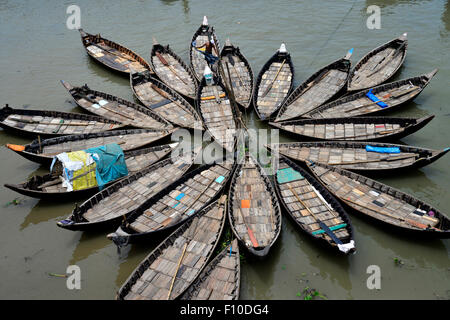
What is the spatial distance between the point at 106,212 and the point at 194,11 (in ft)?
85.5

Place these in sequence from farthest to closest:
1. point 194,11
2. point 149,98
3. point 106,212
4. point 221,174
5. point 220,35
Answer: point 194,11
point 220,35
point 149,98
point 221,174
point 106,212

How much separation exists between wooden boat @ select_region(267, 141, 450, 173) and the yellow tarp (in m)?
9.28

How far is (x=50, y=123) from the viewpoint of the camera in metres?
20.6

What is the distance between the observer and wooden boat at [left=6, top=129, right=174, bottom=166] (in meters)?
18.3

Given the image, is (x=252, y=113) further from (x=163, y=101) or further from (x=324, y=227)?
(x=324, y=227)

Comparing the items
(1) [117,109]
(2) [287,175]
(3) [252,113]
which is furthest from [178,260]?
(1) [117,109]

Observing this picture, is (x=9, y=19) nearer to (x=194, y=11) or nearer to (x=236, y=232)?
(x=194, y=11)

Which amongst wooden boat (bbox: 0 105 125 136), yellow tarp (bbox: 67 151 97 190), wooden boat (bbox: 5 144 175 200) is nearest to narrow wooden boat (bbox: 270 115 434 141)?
wooden boat (bbox: 5 144 175 200)

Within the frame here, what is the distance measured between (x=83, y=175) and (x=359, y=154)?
46.4 feet

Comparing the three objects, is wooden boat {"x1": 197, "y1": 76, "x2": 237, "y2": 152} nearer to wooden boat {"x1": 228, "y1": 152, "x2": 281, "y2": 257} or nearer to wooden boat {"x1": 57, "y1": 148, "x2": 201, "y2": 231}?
wooden boat {"x1": 57, "y1": 148, "x2": 201, "y2": 231}

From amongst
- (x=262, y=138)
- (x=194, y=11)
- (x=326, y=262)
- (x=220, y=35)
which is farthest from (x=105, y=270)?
(x=194, y=11)

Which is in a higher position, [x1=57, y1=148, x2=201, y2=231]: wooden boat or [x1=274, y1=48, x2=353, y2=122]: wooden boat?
[x1=274, y1=48, x2=353, y2=122]: wooden boat

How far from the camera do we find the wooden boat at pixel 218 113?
1869 cm

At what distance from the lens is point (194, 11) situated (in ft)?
112
